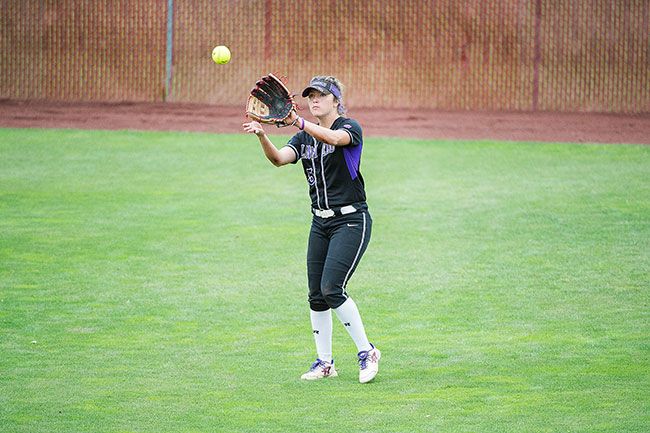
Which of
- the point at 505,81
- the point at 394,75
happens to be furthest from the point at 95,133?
the point at 505,81

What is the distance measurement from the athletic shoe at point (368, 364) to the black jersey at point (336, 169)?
3.28ft

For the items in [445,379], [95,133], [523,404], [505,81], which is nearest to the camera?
[523,404]

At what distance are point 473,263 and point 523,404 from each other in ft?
14.9

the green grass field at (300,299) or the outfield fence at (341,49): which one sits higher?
the outfield fence at (341,49)

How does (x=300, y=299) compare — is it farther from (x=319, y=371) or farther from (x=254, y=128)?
(x=254, y=128)

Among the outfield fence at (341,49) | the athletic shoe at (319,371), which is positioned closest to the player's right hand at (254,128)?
the athletic shoe at (319,371)

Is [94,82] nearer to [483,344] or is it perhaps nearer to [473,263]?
[473,263]

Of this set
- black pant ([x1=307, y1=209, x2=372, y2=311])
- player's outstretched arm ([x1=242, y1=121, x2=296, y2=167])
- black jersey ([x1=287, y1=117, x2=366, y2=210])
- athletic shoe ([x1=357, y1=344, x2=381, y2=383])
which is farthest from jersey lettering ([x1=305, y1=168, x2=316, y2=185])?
athletic shoe ([x1=357, y1=344, x2=381, y2=383])

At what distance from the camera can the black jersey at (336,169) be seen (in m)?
6.51

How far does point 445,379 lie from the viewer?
6652 millimetres

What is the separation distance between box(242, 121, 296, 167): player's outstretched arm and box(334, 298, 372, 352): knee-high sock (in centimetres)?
102

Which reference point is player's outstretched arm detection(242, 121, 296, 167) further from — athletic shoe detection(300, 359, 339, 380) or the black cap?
athletic shoe detection(300, 359, 339, 380)

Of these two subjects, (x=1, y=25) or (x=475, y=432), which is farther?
(x=1, y=25)

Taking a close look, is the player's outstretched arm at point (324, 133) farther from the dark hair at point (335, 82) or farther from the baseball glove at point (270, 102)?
the dark hair at point (335, 82)
